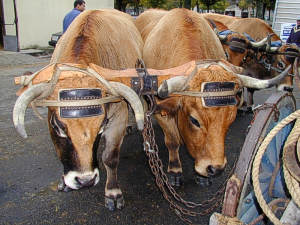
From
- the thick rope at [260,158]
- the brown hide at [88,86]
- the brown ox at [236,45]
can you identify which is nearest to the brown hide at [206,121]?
the brown hide at [88,86]

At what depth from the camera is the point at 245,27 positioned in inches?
249

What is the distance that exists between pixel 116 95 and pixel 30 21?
47.5 ft

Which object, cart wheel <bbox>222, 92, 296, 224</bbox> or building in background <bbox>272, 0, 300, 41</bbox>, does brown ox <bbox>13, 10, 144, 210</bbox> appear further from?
building in background <bbox>272, 0, 300, 41</bbox>

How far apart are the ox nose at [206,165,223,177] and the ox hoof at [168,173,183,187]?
0.89m

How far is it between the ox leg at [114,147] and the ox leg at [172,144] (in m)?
0.62

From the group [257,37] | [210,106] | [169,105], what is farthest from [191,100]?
[257,37]

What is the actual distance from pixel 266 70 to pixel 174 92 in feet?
11.2

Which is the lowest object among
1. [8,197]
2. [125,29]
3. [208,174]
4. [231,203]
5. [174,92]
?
[8,197]

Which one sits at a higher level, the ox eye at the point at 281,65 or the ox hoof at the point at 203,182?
the ox eye at the point at 281,65

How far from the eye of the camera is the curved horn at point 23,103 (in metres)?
2.25

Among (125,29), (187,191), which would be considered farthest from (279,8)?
(187,191)

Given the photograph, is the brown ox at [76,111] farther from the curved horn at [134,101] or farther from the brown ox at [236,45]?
the brown ox at [236,45]

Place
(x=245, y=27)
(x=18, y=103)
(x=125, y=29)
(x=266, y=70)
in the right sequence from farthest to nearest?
Answer: 1. (x=245, y=27)
2. (x=266, y=70)
3. (x=125, y=29)
4. (x=18, y=103)

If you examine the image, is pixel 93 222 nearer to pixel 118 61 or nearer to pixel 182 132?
pixel 182 132
